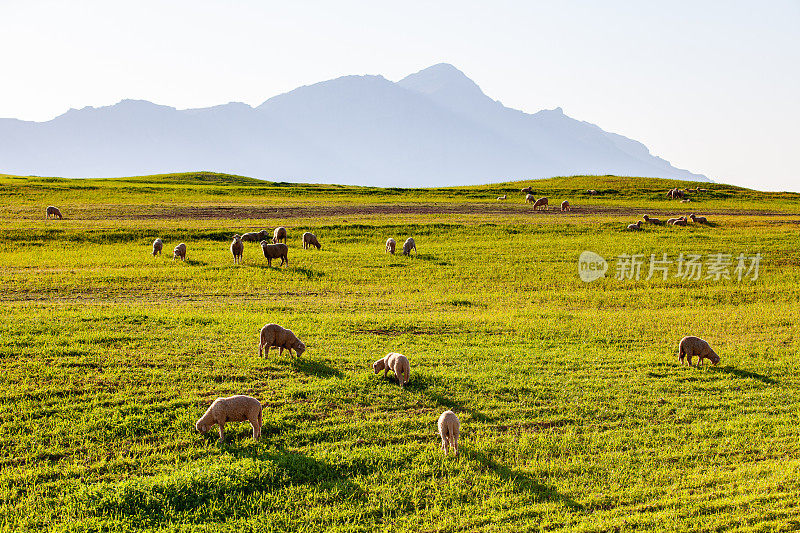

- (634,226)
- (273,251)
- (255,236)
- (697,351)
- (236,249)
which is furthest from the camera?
(634,226)

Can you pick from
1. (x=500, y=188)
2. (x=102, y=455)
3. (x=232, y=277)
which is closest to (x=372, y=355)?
(x=102, y=455)

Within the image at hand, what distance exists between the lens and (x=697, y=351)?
16.6 metres

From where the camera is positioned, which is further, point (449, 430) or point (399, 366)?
point (399, 366)

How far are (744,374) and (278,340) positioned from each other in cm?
1383

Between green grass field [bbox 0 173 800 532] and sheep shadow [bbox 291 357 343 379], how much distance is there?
3.2 inches

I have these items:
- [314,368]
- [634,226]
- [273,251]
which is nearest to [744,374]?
[314,368]

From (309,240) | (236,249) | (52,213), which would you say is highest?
(309,240)

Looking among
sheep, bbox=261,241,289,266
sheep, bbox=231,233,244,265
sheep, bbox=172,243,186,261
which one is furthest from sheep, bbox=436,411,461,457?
sheep, bbox=172,243,186,261

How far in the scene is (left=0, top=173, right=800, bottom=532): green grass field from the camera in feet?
29.3

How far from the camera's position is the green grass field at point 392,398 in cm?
893

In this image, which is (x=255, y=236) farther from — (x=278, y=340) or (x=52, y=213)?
(x=278, y=340)

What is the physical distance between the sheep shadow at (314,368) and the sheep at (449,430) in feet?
14.1

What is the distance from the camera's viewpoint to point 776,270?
33781 mm

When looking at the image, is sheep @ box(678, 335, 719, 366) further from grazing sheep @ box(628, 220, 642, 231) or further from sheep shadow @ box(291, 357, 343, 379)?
grazing sheep @ box(628, 220, 642, 231)
